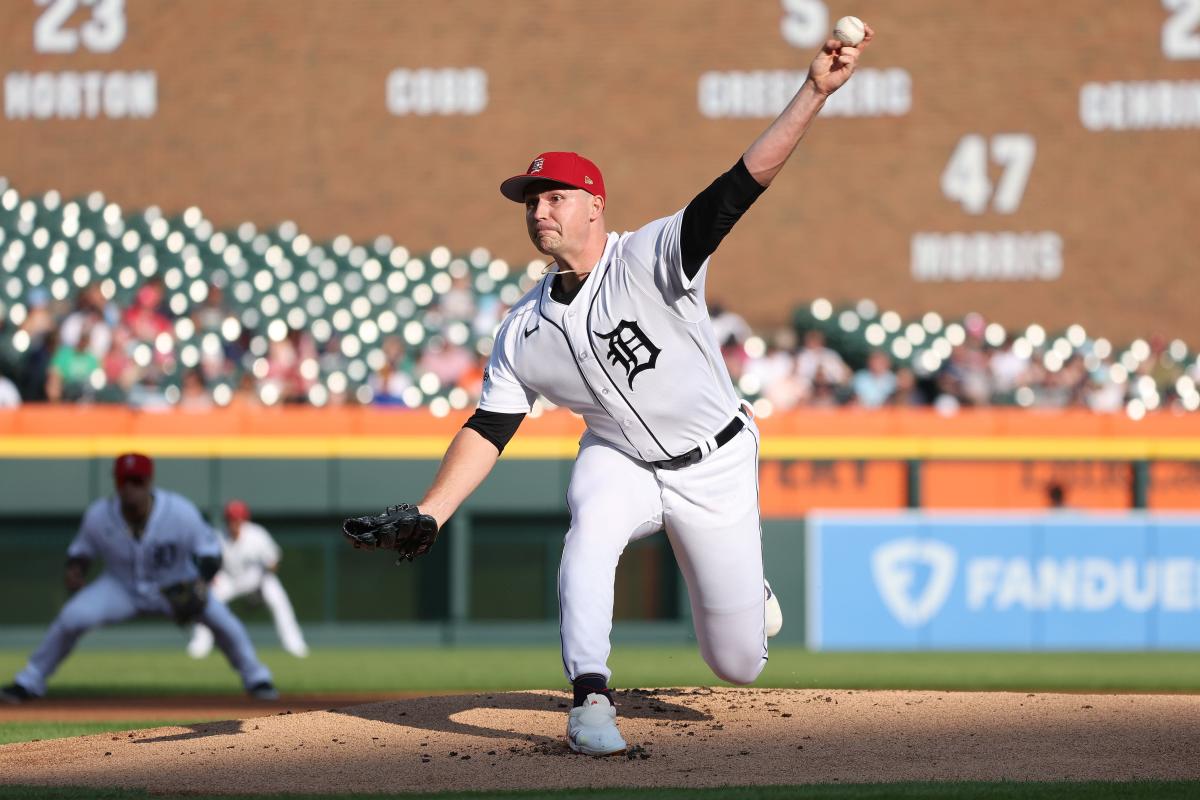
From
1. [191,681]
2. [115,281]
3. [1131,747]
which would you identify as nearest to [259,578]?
[191,681]

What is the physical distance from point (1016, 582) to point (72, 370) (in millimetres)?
7895

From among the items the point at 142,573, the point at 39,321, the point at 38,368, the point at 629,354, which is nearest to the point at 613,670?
the point at 142,573

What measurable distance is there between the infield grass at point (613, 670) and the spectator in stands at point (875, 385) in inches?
95.9

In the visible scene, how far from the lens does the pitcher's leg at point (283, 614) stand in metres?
13.5

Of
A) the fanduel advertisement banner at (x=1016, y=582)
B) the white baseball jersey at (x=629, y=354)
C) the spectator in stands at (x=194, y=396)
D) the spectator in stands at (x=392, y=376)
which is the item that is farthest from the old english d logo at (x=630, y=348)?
the spectator in stands at (x=392, y=376)

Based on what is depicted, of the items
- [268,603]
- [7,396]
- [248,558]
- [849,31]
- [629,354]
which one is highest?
[849,31]

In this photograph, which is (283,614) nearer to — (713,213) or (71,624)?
(71,624)

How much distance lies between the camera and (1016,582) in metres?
14.1

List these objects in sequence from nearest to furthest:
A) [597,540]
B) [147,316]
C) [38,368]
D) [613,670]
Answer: [597,540], [613,670], [38,368], [147,316]

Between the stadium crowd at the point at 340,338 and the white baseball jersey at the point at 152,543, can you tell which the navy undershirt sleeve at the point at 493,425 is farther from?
the stadium crowd at the point at 340,338

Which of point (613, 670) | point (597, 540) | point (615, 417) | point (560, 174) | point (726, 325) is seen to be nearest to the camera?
point (560, 174)

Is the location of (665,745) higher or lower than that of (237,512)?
lower

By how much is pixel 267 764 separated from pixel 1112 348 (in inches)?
567

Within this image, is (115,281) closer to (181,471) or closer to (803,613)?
(181,471)
